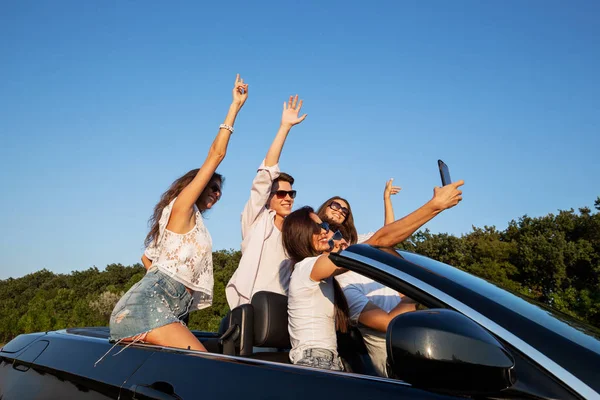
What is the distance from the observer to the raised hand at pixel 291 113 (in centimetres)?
436

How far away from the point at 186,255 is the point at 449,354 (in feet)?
6.13

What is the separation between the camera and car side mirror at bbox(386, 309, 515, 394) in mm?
1127

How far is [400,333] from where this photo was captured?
1210mm

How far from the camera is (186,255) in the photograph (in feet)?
8.96

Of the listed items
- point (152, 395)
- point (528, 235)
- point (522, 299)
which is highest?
point (528, 235)

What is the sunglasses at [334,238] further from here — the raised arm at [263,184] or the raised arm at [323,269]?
the raised arm at [263,184]

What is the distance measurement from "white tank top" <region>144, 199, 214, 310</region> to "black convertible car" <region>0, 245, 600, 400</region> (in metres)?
0.48

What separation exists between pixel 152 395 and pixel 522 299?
137cm

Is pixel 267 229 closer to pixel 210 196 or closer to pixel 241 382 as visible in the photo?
pixel 210 196

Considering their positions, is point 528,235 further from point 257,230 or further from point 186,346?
point 186,346

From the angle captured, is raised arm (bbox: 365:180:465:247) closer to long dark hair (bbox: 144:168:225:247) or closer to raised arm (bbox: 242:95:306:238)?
long dark hair (bbox: 144:168:225:247)

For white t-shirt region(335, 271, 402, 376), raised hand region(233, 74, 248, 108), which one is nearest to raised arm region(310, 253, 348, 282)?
white t-shirt region(335, 271, 402, 376)

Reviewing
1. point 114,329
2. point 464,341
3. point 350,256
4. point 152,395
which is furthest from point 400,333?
point 114,329

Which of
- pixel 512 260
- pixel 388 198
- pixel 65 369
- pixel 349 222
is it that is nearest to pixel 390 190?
pixel 388 198
